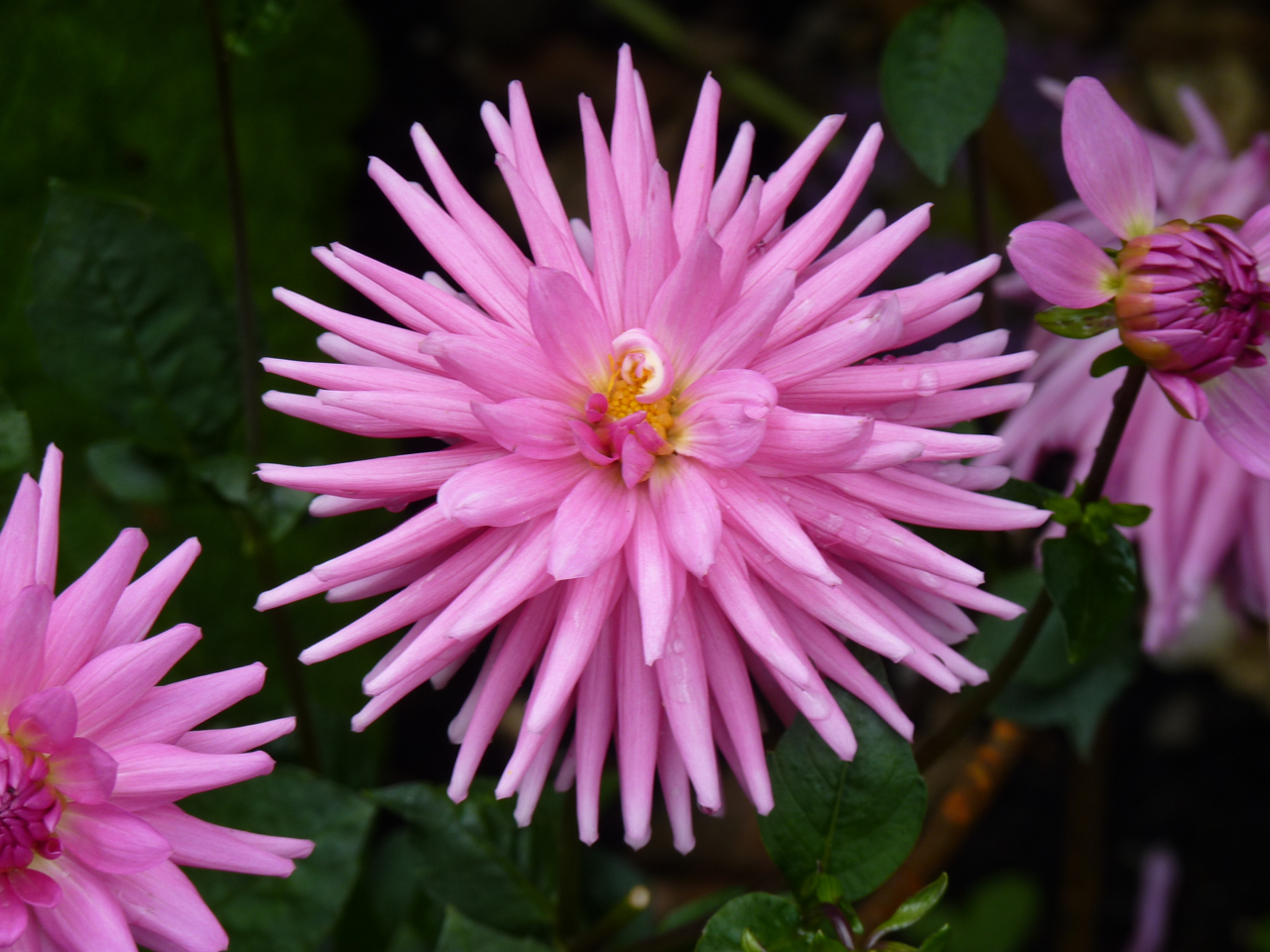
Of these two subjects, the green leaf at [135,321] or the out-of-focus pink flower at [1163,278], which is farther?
the green leaf at [135,321]

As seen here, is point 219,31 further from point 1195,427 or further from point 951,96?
point 1195,427

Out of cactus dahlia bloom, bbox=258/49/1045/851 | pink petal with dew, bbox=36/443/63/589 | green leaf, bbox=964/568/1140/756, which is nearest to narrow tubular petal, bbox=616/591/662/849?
cactus dahlia bloom, bbox=258/49/1045/851

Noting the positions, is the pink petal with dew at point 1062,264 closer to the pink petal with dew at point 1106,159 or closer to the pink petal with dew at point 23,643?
the pink petal with dew at point 1106,159

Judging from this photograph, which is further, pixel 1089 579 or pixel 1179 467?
pixel 1179 467

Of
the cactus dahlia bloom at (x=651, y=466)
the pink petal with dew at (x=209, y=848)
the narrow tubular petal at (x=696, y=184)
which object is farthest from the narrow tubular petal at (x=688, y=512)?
the pink petal with dew at (x=209, y=848)

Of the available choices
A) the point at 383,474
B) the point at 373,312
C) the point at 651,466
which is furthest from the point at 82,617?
the point at 373,312

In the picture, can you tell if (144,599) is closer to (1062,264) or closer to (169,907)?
(169,907)

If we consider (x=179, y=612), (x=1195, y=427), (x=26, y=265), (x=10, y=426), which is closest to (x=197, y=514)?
(x=179, y=612)
